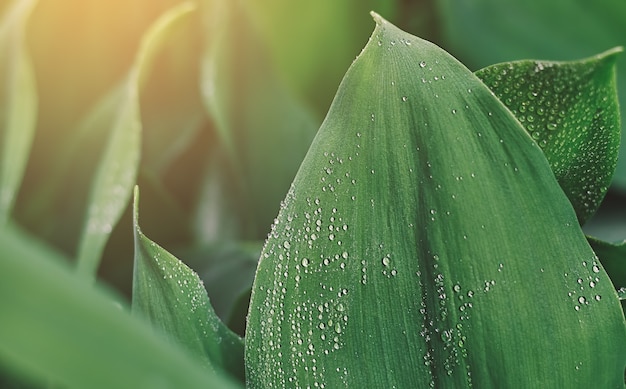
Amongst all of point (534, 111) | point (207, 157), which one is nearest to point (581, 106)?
point (534, 111)

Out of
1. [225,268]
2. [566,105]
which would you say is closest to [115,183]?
[225,268]

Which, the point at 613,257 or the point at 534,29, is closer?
the point at 613,257

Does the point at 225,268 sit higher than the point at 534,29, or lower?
lower

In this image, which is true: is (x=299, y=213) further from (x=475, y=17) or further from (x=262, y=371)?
(x=475, y=17)

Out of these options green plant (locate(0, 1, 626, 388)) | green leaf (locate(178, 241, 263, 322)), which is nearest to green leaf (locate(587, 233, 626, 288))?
green plant (locate(0, 1, 626, 388))

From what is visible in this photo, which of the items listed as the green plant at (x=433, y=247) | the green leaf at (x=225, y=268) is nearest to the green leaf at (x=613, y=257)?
the green plant at (x=433, y=247)

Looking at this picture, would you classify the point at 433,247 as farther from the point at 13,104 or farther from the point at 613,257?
the point at 13,104
